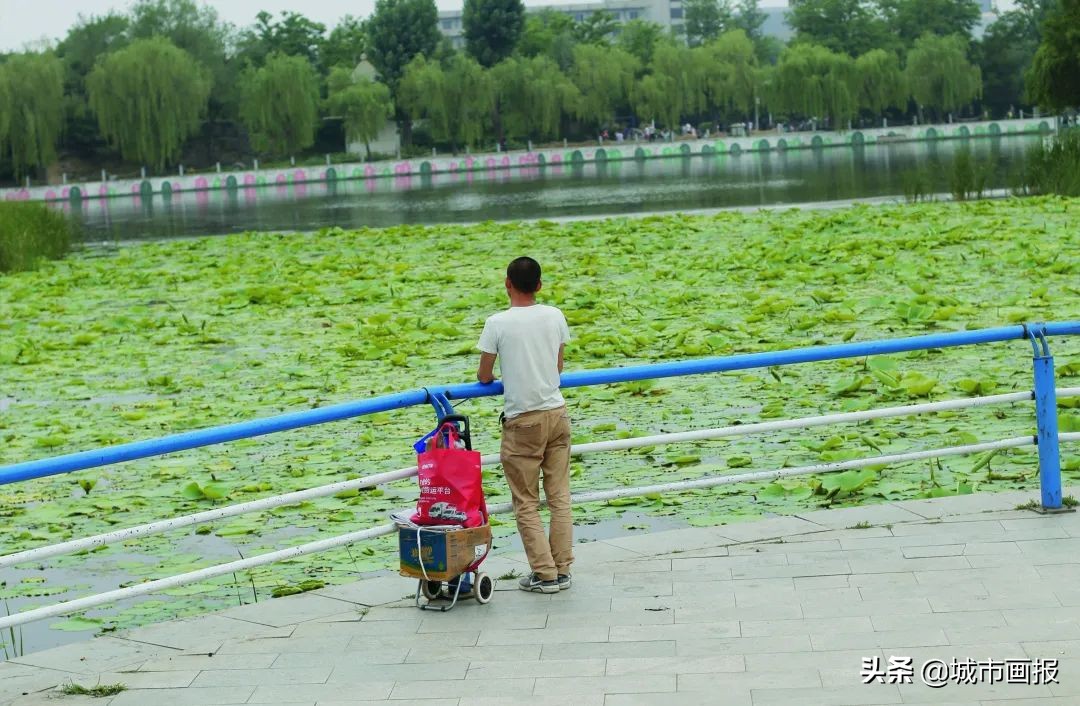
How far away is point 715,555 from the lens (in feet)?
16.9

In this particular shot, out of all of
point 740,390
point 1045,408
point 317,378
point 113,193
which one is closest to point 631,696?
point 1045,408

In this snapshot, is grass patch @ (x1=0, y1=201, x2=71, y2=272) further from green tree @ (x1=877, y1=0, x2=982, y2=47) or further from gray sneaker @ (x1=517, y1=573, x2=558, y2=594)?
green tree @ (x1=877, y1=0, x2=982, y2=47)

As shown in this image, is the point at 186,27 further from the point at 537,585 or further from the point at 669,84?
the point at 537,585

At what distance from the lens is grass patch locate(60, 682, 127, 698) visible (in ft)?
13.4

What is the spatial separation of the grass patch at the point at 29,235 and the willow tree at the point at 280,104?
42.6 m

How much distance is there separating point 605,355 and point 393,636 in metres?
7.18

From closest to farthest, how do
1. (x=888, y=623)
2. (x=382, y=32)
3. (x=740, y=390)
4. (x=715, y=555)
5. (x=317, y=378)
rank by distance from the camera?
1. (x=888, y=623)
2. (x=715, y=555)
3. (x=740, y=390)
4. (x=317, y=378)
5. (x=382, y=32)

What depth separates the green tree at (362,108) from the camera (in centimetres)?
7338

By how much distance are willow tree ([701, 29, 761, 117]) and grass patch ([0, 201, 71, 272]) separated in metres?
57.2

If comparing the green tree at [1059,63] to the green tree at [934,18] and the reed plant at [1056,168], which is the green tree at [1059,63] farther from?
the green tree at [934,18]

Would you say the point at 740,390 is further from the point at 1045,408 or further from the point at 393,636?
the point at 393,636

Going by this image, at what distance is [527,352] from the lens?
4773 mm

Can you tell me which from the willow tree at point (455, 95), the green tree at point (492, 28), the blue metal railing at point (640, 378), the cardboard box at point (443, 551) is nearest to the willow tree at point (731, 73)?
the willow tree at point (455, 95)

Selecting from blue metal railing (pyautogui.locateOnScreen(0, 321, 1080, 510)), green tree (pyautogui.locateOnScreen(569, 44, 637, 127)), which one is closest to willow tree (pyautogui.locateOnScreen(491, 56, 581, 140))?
green tree (pyautogui.locateOnScreen(569, 44, 637, 127))
